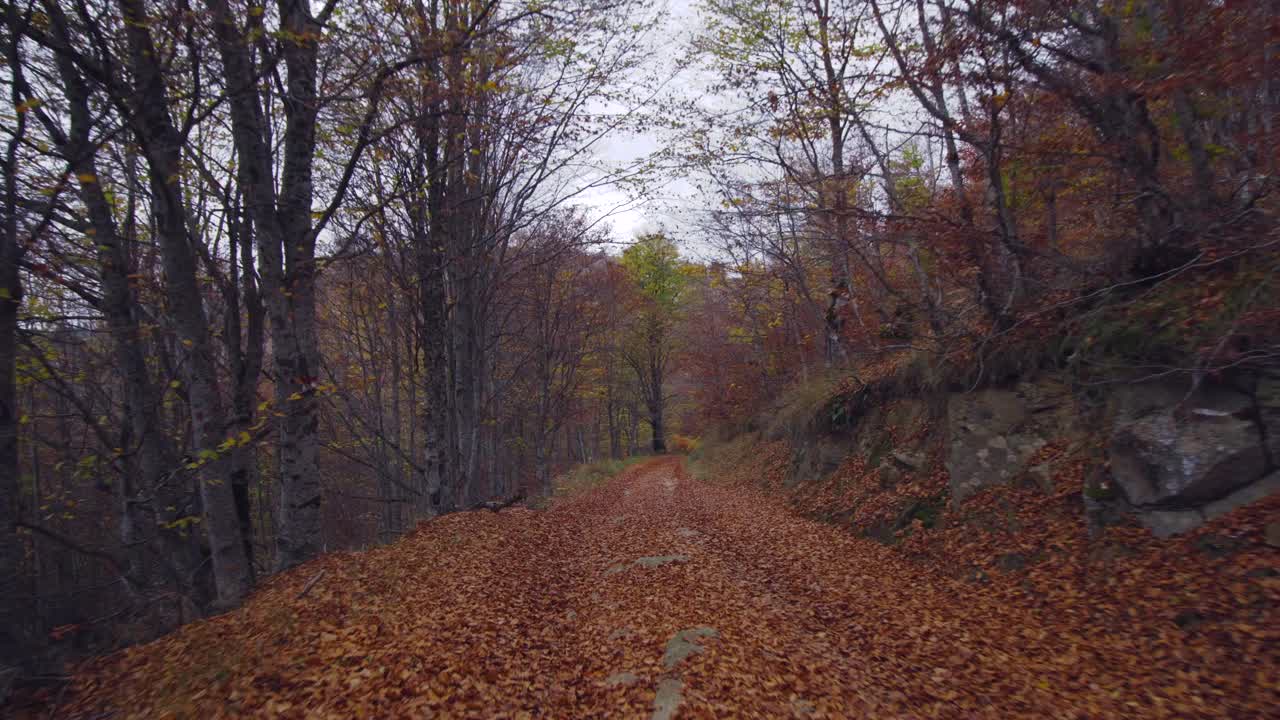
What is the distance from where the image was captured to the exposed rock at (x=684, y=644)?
5023mm

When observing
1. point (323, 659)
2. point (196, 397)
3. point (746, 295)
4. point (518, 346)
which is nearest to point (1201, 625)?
point (323, 659)

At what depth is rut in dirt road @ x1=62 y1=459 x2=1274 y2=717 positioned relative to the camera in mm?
A: 4062

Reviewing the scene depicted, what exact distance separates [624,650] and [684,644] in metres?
0.56

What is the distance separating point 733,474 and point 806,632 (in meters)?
13.0

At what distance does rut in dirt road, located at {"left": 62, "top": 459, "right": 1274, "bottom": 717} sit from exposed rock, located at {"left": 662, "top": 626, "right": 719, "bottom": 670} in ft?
0.06

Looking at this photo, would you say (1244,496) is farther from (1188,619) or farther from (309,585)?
(309,585)

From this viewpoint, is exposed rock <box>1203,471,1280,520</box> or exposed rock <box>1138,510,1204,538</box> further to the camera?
exposed rock <box>1138,510,1204,538</box>

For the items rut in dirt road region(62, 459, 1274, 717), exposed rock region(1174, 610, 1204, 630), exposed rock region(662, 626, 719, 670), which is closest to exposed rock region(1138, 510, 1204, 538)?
exposed rock region(1174, 610, 1204, 630)

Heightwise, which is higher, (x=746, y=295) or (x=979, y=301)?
(x=746, y=295)

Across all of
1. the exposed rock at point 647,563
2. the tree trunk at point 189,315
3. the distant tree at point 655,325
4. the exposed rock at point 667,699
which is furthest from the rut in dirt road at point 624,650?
the distant tree at point 655,325

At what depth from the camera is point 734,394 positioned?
83.4 ft

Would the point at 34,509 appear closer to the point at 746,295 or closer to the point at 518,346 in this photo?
the point at 518,346

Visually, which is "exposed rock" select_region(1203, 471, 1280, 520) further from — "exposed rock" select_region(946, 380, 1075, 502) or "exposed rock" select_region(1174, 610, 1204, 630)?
"exposed rock" select_region(946, 380, 1075, 502)

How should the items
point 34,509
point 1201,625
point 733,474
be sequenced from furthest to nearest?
point 733,474, point 34,509, point 1201,625
